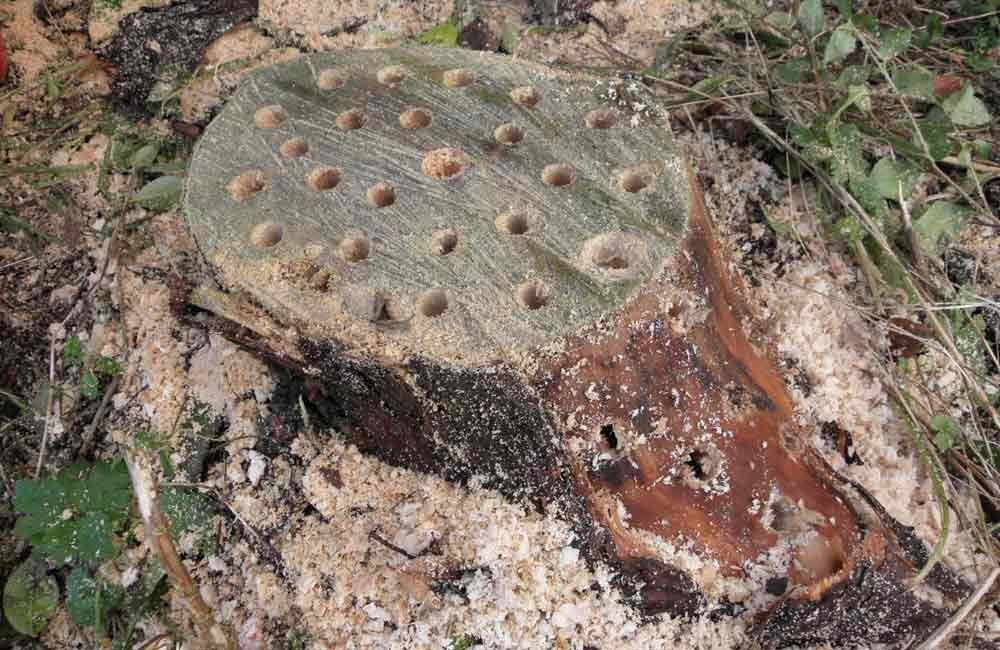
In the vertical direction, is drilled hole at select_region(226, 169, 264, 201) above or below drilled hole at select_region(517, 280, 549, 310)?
above

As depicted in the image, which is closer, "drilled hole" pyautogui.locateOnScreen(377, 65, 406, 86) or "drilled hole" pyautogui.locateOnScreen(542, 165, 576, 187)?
"drilled hole" pyautogui.locateOnScreen(542, 165, 576, 187)

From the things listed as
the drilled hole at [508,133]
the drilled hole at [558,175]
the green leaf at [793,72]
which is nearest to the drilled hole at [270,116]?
the drilled hole at [508,133]

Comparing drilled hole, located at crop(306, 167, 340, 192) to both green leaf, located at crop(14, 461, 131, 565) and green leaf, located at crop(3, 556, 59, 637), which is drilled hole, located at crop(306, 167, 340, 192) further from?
green leaf, located at crop(3, 556, 59, 637)

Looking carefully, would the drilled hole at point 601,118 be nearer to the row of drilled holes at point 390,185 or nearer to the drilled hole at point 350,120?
the row of drilled holes at point 390,185

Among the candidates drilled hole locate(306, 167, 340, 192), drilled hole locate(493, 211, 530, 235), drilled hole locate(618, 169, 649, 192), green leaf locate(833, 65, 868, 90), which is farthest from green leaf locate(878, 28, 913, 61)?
drilled hole locate(306, 167, 340, 192)

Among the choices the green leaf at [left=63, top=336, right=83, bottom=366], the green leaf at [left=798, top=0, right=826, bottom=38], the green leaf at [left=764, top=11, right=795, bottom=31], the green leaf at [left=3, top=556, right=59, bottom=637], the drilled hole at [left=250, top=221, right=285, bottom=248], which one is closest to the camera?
the drilled hole at [left=250, top=221, right=285, bottom=248]

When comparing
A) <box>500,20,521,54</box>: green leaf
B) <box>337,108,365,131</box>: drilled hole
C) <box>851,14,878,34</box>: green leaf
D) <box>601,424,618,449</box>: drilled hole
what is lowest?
<box>601,424,618,449</box>: drilled hole
